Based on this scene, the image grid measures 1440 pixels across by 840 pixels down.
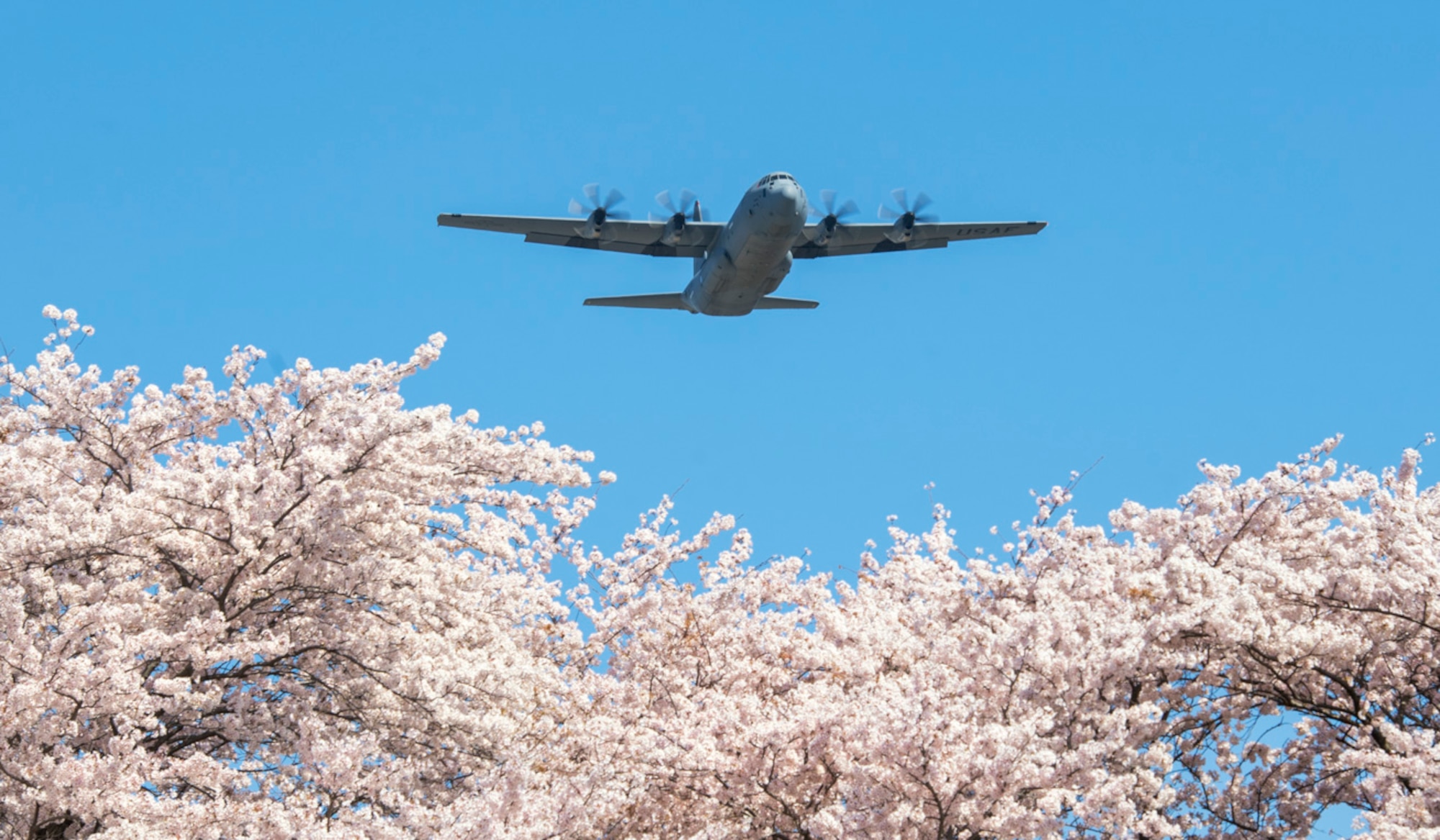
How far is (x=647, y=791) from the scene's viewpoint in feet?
49.3

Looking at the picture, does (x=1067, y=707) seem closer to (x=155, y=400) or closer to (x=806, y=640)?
(x=806, y=640)

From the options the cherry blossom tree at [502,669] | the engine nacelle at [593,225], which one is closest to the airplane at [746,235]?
the engine nacelle at [593,225]

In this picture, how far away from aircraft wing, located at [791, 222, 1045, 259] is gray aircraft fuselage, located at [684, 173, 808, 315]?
2293 millimetres

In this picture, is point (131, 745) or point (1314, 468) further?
point (1314, 468)

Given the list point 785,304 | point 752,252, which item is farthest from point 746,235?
point 785,304

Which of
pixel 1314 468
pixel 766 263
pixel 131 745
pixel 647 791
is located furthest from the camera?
pixel 766 263

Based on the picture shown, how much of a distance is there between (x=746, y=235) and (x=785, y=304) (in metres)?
8.56

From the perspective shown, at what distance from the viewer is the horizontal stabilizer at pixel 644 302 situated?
42.8m

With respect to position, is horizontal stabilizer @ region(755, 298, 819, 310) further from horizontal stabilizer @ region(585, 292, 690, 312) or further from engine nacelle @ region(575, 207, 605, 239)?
engine nacelle @ region(575, 207, 605, 239)

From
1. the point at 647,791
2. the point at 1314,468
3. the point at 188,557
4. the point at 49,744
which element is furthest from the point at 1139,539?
the point at 49,744

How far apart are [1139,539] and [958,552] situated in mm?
4811

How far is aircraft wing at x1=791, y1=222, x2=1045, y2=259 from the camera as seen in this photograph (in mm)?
39344

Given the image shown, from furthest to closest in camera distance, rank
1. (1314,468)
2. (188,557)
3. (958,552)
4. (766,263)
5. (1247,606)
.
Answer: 1. (766,263)
2. (958,552)
3. (1314,468)
4. (188,557)
5. (1247,606)

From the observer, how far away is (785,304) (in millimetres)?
43344
